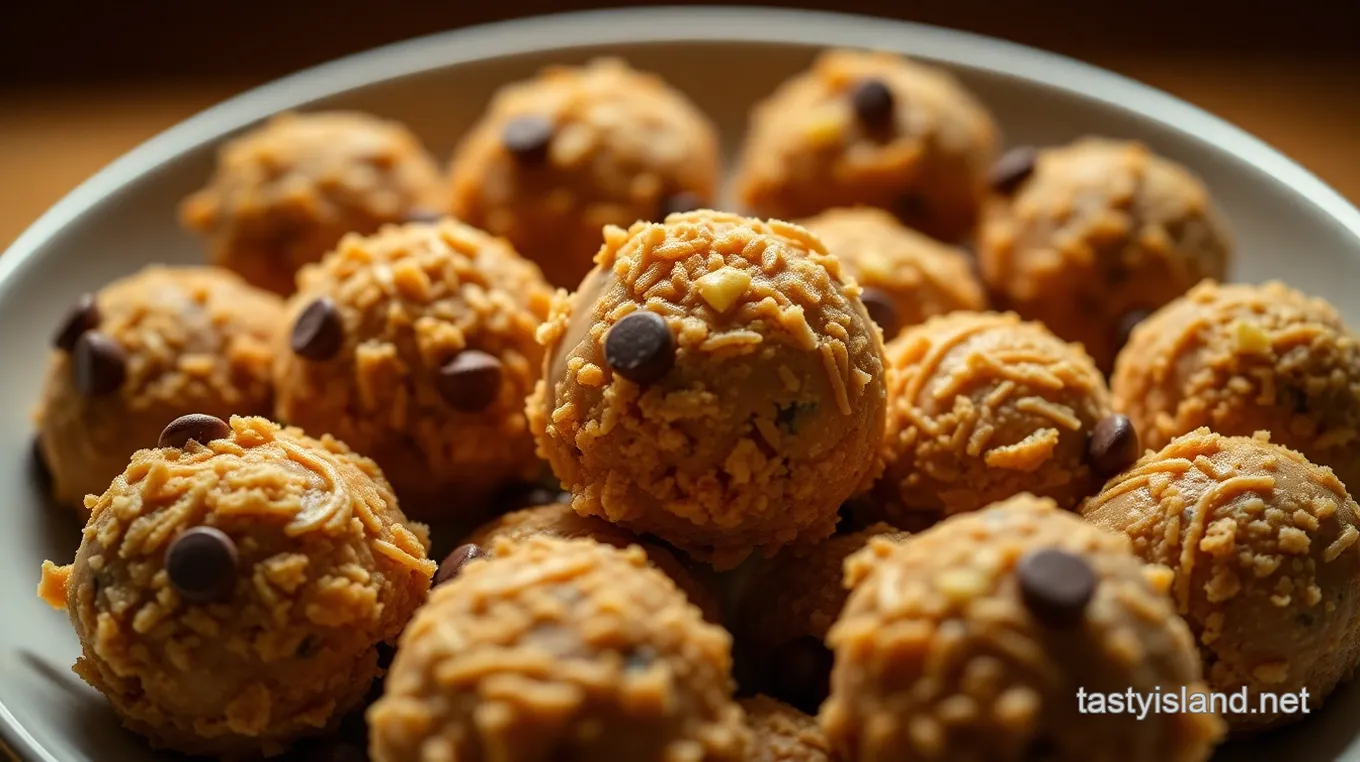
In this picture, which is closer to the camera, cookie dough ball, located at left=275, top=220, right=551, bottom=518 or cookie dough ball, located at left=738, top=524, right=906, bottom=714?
cookie dough ball, located at left=738, top=524, right=906, bottom=714

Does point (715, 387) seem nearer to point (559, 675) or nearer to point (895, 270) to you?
point (559, 675)

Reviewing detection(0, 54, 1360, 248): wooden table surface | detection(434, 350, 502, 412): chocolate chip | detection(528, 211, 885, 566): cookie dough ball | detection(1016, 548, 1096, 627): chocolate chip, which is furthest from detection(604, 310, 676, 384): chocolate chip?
detection(0, 54, 1360, 248): wooden table surface

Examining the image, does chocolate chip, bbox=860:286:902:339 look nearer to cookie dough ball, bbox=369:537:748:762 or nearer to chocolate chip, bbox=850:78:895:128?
chocolate chip, bbox=850:78:895:128

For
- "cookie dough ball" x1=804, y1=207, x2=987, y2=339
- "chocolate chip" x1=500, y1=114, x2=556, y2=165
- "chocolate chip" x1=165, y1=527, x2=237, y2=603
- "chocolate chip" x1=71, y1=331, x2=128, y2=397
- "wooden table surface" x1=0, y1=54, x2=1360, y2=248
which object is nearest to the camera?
"chocolate chip" x1=165, y1=527, x2=237, y2=603

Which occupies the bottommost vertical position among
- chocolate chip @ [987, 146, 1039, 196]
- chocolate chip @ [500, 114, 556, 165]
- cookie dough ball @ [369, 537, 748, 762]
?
cookie dough ball @ [369, 537, 748, 762]

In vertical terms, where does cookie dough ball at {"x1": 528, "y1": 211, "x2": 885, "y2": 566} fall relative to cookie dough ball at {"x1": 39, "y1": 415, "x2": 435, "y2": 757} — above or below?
above

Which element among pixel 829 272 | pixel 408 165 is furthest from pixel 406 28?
pixel 829 272

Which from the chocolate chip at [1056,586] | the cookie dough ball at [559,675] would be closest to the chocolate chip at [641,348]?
the cookie dough ball at [559,675]

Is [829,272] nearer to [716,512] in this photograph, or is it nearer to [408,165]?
[716,512]
